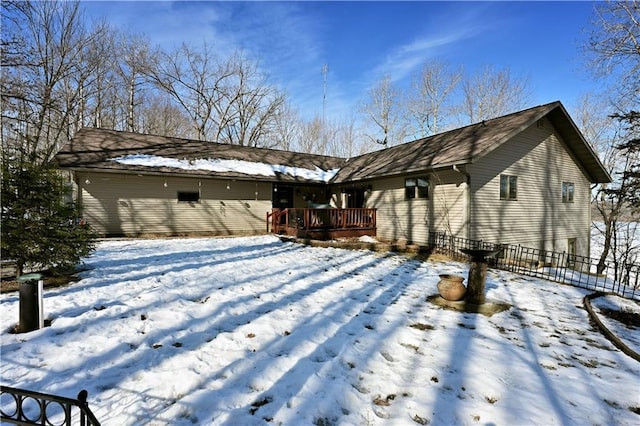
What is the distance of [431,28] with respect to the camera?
10500 mm

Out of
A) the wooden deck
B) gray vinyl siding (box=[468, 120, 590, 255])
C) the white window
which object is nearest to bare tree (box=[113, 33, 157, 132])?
the wooden deck

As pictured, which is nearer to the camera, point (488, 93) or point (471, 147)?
point (471, 147)

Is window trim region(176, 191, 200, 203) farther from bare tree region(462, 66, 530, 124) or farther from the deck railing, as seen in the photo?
bare tree region(462, 66, 530, 124)

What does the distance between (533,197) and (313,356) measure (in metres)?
12.3

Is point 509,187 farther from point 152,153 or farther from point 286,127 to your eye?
point 286,127

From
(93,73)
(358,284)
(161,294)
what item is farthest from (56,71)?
(358,284)

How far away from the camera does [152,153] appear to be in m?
13.4

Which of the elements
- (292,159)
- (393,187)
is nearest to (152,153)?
(292,159)

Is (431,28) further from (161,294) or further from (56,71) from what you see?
(56,71)

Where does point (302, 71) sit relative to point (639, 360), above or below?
above

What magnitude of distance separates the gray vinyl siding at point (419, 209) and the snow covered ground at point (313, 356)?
4.61m

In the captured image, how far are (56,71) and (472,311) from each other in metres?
26.9

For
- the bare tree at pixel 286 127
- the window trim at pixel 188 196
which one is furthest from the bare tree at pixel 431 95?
the window trim at pixel 188 196

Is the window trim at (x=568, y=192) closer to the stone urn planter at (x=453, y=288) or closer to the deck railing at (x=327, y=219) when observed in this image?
the deck railing at (x=327, y=219)
